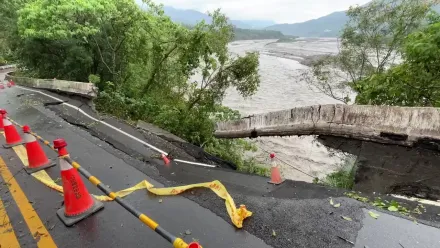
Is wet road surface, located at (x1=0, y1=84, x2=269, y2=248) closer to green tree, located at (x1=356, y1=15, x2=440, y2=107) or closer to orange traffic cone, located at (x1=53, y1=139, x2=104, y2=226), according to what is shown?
orange traffic cone, located at (x1=53, y1=139, x2=104, y2=226)

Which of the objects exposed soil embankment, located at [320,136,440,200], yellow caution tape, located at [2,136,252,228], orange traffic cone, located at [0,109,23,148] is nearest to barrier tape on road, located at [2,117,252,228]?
yellow caution tape, located at [2,136,252,228]

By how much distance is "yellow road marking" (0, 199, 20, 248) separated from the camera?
321cm

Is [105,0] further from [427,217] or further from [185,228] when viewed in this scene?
[427,217]

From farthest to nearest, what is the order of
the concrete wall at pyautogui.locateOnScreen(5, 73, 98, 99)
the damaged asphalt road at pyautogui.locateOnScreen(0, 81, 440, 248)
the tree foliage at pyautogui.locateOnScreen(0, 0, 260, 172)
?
the tree foliage at pyautogui.locateOnScreen(0, 0, 260, 172), the concrete wall at pyautogui.locateOnScreen(5, 73, 98, 99), the damaged asphalt road at pyautogui.locateOnScreen(0, 81, 440, 248)

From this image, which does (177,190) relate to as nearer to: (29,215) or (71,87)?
(29,215)

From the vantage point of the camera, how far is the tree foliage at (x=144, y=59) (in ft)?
41.4

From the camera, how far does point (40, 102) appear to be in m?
10.7

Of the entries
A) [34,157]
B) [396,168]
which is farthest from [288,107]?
[34,157]

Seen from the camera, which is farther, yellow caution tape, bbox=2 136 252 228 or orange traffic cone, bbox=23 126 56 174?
orange traffic cone, bbox=23 126 56 174

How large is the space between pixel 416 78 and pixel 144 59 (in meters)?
13.1

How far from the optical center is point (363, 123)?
4.26 meters

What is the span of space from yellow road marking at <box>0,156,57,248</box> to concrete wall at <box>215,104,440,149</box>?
412cm

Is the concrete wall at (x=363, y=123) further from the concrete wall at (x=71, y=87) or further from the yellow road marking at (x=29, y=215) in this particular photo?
the concrete wall at (x=71, y=87)

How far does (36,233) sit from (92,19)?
12.9 m
